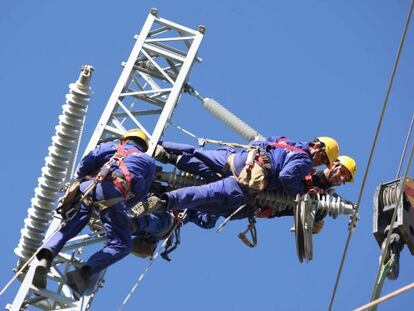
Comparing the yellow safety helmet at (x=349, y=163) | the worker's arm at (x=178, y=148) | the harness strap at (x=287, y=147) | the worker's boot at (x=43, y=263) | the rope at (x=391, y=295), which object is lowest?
the worker's boot at (x=43, y=263)

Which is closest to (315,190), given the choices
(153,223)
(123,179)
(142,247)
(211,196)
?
(211,196)

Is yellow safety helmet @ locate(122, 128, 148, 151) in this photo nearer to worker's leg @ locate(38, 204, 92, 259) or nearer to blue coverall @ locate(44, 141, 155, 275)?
blue coverall @ locate(44, 141, 155, 275)

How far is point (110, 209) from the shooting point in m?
16.8

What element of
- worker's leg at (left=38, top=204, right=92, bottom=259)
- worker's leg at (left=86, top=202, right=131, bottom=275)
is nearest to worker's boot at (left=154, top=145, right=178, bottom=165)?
worker's leg at (left=86, top=202, right=131, bottom=275)

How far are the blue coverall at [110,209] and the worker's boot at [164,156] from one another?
939 millimetres

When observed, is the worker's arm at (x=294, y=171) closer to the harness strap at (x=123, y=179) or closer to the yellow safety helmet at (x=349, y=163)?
the yellow safety helmet at (x=349, y=163)

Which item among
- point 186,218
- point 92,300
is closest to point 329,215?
point 186,218

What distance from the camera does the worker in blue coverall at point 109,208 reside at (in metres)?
16.6

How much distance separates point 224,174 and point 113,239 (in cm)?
217

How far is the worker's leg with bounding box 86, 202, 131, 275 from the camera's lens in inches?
655

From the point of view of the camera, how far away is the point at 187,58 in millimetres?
18984

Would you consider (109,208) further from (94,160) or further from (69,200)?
(94,160)

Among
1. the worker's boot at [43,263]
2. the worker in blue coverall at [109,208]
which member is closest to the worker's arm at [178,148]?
the worker in blue coverall at [109,208]

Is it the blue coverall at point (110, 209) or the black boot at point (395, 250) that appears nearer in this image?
the black boot at point (395, 250)
